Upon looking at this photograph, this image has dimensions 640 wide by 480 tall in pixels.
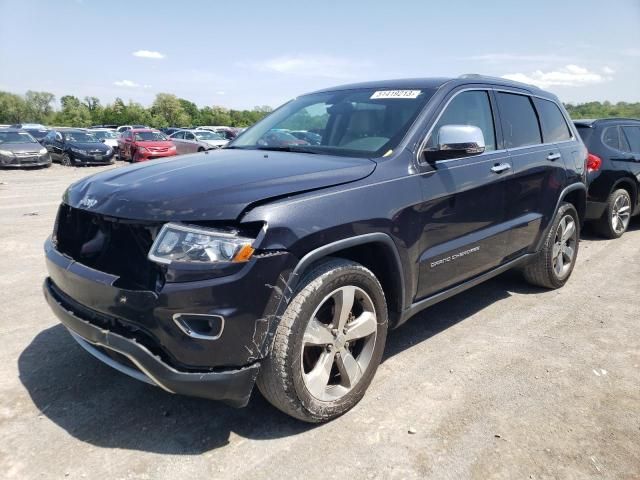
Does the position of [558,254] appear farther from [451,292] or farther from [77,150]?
[77,150]

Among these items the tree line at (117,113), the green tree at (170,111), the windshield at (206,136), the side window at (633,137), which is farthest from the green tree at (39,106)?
the side window at (633,137)

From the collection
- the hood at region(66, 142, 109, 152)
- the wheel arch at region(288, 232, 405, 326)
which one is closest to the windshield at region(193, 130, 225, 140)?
the hood at region(66, 142, 109, 152)

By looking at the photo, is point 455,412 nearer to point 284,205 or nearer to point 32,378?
point 284,205

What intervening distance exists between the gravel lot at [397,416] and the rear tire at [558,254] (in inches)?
24.6

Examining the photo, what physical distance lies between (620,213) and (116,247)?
286 inches

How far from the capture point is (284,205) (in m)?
2.38

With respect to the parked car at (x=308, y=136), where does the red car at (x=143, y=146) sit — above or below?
below

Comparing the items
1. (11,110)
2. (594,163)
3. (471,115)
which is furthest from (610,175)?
(11,110)

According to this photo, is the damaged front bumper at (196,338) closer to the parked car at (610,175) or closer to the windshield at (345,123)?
the windshield at (345,123)

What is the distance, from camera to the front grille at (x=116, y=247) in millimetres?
2305

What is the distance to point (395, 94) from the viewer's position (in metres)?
3.55

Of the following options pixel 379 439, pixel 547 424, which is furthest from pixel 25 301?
pixel 547 424

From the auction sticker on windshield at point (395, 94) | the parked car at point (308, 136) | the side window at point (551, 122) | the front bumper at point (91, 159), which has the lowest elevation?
the front bumper at point (91, 159)

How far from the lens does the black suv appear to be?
2.24 metres
